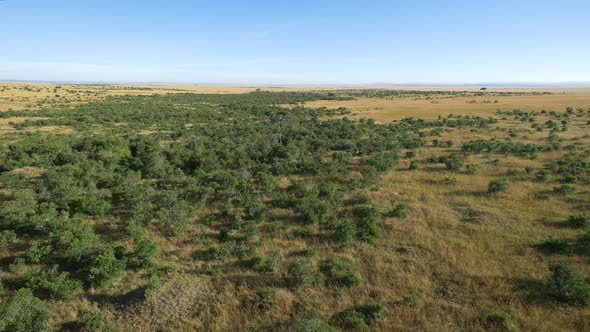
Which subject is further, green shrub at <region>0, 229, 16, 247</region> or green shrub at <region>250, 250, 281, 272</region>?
green shrub at <region>0, 229, 16, 247</region>

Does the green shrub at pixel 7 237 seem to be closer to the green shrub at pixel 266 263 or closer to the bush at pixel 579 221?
the green shrub at pixel 266 263

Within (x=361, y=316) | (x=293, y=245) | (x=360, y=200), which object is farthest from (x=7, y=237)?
(x=360, y=200)

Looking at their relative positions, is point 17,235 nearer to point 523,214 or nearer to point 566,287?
point 566,287

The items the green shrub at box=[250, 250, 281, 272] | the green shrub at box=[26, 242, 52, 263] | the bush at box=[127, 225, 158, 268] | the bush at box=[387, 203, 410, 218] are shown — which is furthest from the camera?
the bush at box=[387, 203, 410, 218]

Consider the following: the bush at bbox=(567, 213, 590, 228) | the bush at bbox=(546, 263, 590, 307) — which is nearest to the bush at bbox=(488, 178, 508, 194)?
the bush at bbox=(567, 213, 590, 228)

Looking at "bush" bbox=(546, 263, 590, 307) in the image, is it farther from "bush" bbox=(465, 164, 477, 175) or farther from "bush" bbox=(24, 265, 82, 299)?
"bush" bbox=(24, 265, 82, 299)

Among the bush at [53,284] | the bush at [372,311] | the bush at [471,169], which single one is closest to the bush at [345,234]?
the bush at [372,311]

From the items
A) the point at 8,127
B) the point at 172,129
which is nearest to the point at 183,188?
the point at 172,129
